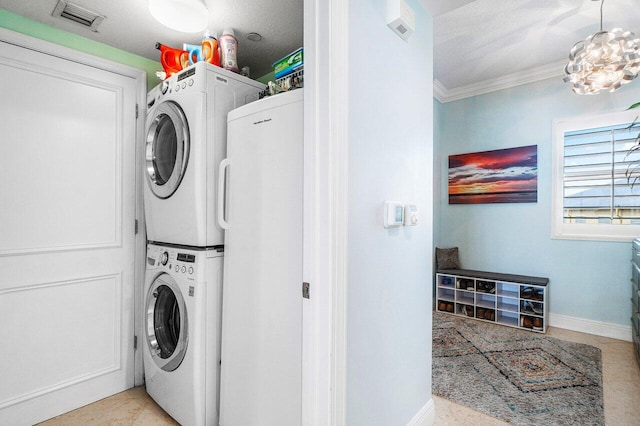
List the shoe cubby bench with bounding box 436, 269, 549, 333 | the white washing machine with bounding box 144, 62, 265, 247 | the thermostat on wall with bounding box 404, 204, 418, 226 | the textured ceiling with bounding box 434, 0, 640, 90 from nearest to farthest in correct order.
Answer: the thermostat on wall with bounding box 404, 204, 418, 226, the white washing machine with bounding box 144, 62, 265, 247, the textured ceiling with bounding box 434, 0, 640, 90, the shoe cubby bench with bounding box 436, 269, 549, 333

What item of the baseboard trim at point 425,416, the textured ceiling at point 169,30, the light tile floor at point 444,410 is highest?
the textured ceiling at point 169,30

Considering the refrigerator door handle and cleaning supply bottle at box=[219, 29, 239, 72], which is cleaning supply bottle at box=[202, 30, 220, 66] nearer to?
cleaning supply bottle at box=[219, 29, 239, 72]

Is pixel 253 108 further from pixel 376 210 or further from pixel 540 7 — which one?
pixel 540 7

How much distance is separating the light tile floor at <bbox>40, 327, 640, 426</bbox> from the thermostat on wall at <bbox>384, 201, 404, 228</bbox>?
1257 mm

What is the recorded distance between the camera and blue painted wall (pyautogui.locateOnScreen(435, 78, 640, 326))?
2.91 meters

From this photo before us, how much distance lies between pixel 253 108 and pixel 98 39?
4.94 ft

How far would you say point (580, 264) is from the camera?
304 centimetres

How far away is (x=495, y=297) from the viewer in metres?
3.24

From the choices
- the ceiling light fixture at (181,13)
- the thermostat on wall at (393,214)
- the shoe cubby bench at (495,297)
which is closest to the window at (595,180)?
the shoe cubby bench at (495,297)

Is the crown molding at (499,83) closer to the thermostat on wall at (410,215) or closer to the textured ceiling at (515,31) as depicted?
the textured ceiling at (515,31)

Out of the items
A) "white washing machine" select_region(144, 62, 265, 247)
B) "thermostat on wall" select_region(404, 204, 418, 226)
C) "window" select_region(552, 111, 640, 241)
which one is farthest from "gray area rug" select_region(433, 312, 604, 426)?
"white washing machine" select_region(144, 62, 265, 247)

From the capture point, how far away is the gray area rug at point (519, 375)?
184 cm

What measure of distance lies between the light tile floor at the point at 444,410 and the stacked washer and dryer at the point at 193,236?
0.55 ft

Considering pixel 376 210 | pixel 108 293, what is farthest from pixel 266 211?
pixel 108 293
